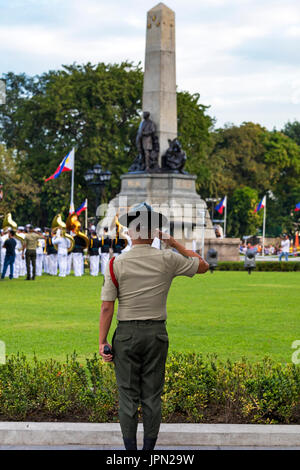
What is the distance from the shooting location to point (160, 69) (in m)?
39.2

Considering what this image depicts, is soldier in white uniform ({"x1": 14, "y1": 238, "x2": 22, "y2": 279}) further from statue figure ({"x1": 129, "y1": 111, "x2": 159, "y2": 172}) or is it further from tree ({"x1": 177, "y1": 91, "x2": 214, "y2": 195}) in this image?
tree ({"x1": 177, "y1": 91, "x2": 214, "y2": 195})

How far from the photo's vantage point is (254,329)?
13578 mm

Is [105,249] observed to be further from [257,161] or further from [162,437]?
[257,161]

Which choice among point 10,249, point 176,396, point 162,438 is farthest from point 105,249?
point 162,438

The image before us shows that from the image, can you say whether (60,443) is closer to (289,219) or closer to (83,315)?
(83,315)

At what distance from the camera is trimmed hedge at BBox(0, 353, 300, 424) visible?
685cm

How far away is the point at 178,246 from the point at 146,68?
34.6 meters

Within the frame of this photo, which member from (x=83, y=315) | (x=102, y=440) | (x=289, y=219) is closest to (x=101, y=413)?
(x=102, y=440)

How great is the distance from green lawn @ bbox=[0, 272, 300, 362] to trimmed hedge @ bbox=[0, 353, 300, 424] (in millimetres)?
3137

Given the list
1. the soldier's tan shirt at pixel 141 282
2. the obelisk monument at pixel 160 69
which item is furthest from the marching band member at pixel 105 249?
the soldier's tan shirt at pixel 141 282

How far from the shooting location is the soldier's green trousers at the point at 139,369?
18.5ft

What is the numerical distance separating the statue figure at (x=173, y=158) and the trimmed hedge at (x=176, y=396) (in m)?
33.3

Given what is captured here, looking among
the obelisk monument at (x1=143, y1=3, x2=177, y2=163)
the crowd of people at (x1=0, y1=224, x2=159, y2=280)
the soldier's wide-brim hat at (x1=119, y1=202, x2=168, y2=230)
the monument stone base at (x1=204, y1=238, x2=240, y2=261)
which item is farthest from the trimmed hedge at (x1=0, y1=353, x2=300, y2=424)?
the monument stone base at (x1=204, y1=238, x2=240, y2=261)
